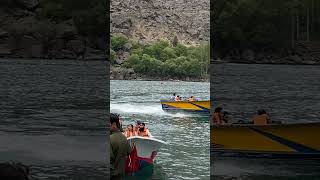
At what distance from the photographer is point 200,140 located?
17.3 meters

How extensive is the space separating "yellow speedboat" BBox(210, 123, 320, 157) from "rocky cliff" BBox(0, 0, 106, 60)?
2.56 meters

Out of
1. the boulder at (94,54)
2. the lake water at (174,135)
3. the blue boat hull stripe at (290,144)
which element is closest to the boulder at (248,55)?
the blue boat hull stripe at (290,144)

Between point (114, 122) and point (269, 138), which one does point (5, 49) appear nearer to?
point (114, 122)

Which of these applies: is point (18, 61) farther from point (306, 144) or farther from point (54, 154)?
point (306, 144)

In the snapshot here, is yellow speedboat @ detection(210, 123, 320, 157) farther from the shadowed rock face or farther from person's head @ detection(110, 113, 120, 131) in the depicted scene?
the shadowed rock face

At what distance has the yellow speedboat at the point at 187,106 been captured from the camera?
864 inches

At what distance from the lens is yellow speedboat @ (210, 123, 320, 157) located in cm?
595

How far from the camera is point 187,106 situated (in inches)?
896

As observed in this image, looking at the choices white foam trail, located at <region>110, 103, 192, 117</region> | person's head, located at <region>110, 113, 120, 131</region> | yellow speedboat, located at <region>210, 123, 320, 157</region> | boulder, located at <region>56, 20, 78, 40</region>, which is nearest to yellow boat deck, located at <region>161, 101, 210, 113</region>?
white foam trail, located at <region>110, 103, 192, 117</region>

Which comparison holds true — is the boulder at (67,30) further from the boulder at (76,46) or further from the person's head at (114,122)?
the person's head at (114,122)

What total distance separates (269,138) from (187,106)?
647 inches

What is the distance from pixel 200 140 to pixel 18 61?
45.7ft

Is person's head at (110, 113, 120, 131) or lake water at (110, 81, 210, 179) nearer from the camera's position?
person's head at (110, 113, 120, 131)

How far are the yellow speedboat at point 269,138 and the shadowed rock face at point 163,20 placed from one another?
58959 mm
